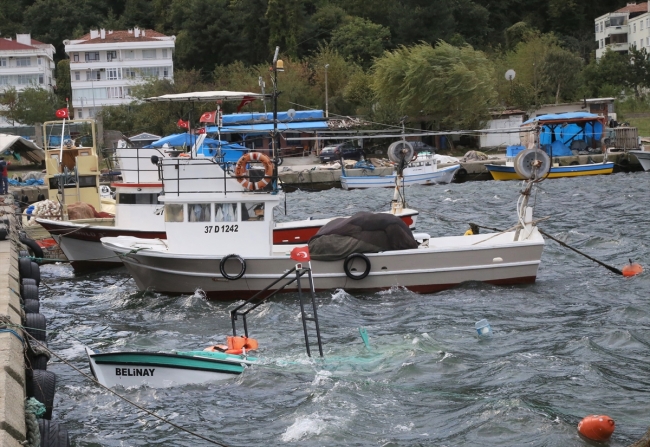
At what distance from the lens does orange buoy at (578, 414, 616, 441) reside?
11.4m

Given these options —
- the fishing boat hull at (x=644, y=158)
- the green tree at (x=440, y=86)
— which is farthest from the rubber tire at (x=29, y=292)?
the green tree at (x=440, y=86)

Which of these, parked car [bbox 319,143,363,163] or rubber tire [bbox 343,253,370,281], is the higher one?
parked car [bbox 319,143,363,163]

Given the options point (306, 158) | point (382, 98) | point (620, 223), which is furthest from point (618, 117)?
point (620, 223)

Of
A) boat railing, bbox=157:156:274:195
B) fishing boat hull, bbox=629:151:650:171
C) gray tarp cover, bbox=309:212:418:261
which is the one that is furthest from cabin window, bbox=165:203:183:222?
fishing boat hull, bbox=629:151:650:171

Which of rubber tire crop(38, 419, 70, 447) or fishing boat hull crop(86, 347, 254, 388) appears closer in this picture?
rubber tire crop(38, 419, 70, 447)

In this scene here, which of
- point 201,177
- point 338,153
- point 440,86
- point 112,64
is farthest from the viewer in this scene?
point 112,64

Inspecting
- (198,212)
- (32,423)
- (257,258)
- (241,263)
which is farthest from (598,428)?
(198,212)

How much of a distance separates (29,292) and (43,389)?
21.0 ft

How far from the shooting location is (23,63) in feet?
307

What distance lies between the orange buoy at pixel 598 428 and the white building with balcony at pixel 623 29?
88.6m

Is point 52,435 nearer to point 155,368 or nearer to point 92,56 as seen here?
point 155,368

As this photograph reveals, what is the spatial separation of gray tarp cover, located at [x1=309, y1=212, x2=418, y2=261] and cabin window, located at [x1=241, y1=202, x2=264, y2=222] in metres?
1.32

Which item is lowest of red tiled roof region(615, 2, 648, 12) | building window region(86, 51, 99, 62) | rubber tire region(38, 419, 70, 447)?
rubber tire region(38, 419, 70, 447)

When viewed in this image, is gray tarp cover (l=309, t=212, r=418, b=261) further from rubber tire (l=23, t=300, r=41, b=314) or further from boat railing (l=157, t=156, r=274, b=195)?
rubber tire (l=23, t=300, r=41, b=314)
